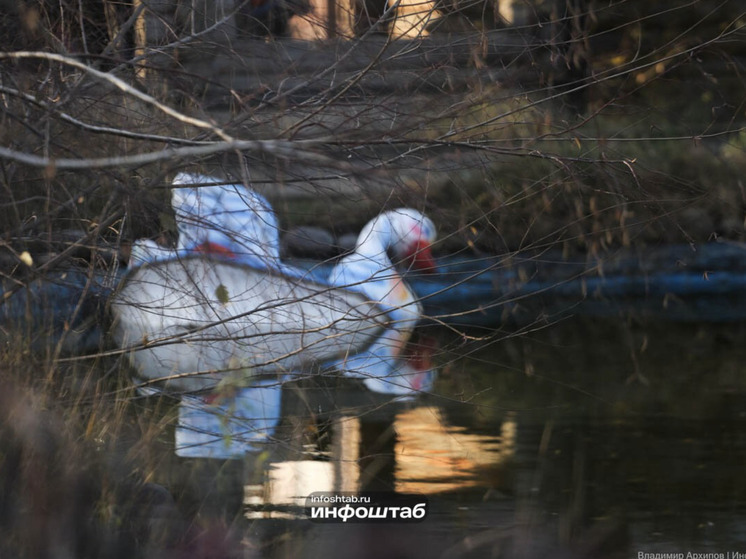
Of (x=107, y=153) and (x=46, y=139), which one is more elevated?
(x=107, y=153)

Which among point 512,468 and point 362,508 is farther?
point 512,468

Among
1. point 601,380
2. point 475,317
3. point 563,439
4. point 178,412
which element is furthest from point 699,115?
point 178,412

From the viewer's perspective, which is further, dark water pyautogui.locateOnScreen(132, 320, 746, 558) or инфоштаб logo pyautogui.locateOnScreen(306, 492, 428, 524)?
инфоштаб logo pyautogui.locateOnScreen(306, 492, 428, 524)

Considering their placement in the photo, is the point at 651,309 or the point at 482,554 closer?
the point at 482,554

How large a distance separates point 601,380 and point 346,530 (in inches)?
129

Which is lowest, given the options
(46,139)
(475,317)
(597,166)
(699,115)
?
(46,139)

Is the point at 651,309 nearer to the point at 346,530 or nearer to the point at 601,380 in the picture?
the point at 601,380

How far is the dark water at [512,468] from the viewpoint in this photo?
3.97 m

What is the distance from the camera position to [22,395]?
3.43m

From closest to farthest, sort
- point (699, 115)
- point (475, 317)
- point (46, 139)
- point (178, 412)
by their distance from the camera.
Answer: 1. point (46, 139)
2. point (178, 412)
3. point (475, 317)
4. point (699, 115)

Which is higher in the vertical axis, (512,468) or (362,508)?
(512,468)

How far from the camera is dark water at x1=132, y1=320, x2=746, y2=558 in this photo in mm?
3975

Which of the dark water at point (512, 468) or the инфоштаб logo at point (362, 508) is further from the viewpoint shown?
the инфоштаб logo at point (362, 508)

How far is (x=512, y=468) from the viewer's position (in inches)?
196
